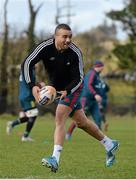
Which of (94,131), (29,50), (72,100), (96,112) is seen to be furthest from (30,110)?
(29,50)

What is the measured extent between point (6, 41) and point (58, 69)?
135ft

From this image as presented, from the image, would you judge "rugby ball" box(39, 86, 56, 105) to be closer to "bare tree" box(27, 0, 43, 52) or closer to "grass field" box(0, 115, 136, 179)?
"grass field" box(0, 115, 136, 179)

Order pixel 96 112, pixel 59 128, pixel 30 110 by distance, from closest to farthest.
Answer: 1. pixel 59 128
2. pixel 30 110
3. pixel 96 112

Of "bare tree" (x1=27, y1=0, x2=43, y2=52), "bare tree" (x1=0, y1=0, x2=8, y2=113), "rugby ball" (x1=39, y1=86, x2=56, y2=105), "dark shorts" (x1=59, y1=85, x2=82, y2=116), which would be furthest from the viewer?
"bare tree" (x1=0, y1=0, x2=8, y2=113)

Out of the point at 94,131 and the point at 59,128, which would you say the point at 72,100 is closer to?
the point at 59,128

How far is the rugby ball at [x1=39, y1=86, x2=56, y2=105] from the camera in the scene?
9.16 metres

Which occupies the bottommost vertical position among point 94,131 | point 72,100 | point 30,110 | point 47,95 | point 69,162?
point 30,110

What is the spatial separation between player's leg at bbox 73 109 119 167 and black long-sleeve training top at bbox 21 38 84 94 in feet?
1.64

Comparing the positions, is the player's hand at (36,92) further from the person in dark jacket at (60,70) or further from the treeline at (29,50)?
the treeline at (29,50)

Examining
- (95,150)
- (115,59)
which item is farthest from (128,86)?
(95,150)

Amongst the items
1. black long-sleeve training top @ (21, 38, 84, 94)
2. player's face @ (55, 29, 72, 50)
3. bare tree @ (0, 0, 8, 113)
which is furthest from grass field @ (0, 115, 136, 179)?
bare tree @ (0, 0, 8, 113)

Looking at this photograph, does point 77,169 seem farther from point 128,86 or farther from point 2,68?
point 128,86

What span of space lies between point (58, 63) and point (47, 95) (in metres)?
0.61

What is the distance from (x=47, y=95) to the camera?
916 cm
